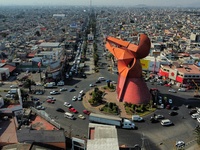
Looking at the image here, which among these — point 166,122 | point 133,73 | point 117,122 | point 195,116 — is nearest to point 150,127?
point 166,122

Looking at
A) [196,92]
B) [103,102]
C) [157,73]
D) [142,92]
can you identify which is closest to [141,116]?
[142,92]

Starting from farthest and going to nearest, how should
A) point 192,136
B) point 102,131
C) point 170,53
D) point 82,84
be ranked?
point 170,53
point 82,84
point 192,136
point 102,131

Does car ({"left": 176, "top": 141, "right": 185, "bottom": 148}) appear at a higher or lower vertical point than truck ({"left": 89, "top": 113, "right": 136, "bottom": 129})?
lower

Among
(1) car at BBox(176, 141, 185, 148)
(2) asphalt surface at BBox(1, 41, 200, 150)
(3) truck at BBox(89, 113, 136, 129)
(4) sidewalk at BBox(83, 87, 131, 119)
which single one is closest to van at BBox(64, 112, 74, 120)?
(2) asphalt surface at BBox(1, 41, 200, 150)

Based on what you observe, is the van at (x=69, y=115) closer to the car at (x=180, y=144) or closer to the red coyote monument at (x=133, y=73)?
the red coyote monument at (x=133, y=73)

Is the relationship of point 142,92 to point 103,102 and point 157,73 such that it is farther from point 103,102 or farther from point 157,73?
point 157,73

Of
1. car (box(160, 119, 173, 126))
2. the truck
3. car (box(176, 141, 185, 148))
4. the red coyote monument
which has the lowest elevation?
car (box(176, 141, 185, 148))

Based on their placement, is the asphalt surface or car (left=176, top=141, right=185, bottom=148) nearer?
car (left=176, top=141, right=185, bottom=148)

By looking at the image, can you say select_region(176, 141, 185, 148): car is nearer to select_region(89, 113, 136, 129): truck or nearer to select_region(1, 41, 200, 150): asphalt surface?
select_region(1, 41, 200, 150): asphalt surface
